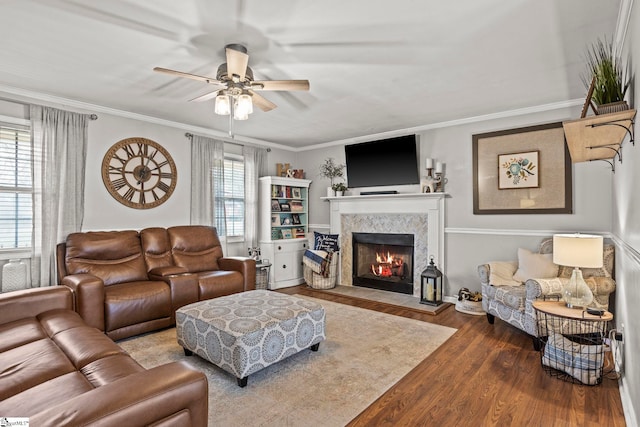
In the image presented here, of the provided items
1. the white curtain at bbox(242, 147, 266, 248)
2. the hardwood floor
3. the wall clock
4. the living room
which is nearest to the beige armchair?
the living room

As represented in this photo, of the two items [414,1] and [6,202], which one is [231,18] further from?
[6,202]

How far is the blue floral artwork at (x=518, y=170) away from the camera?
12.9 ft

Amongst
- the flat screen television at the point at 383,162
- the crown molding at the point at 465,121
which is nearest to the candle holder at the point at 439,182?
the flat screen television at the point at 383,162

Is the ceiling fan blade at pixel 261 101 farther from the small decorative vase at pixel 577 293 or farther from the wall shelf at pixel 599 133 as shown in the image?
the small decorative vase at pixel 577 293

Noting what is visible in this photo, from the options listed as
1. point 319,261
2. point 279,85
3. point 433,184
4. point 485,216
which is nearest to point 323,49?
point 279,85

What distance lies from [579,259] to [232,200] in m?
4.40

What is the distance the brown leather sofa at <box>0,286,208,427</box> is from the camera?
1148 mm

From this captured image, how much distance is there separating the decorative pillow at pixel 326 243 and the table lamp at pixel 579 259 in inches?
133

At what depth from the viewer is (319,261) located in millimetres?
5426

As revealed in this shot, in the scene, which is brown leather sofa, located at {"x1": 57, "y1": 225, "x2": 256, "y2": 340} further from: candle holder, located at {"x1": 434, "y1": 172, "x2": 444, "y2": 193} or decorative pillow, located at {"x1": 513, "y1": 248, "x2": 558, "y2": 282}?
decorative pillow, located at {"x1": 513, "y1": 248, "x2": 558, "y2": 282}

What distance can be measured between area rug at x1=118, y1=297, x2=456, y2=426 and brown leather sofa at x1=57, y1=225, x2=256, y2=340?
11.2 inches

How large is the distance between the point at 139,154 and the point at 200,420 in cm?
384

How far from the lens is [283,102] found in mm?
3775

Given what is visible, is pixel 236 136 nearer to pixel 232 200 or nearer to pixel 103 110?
pixel 232 200
